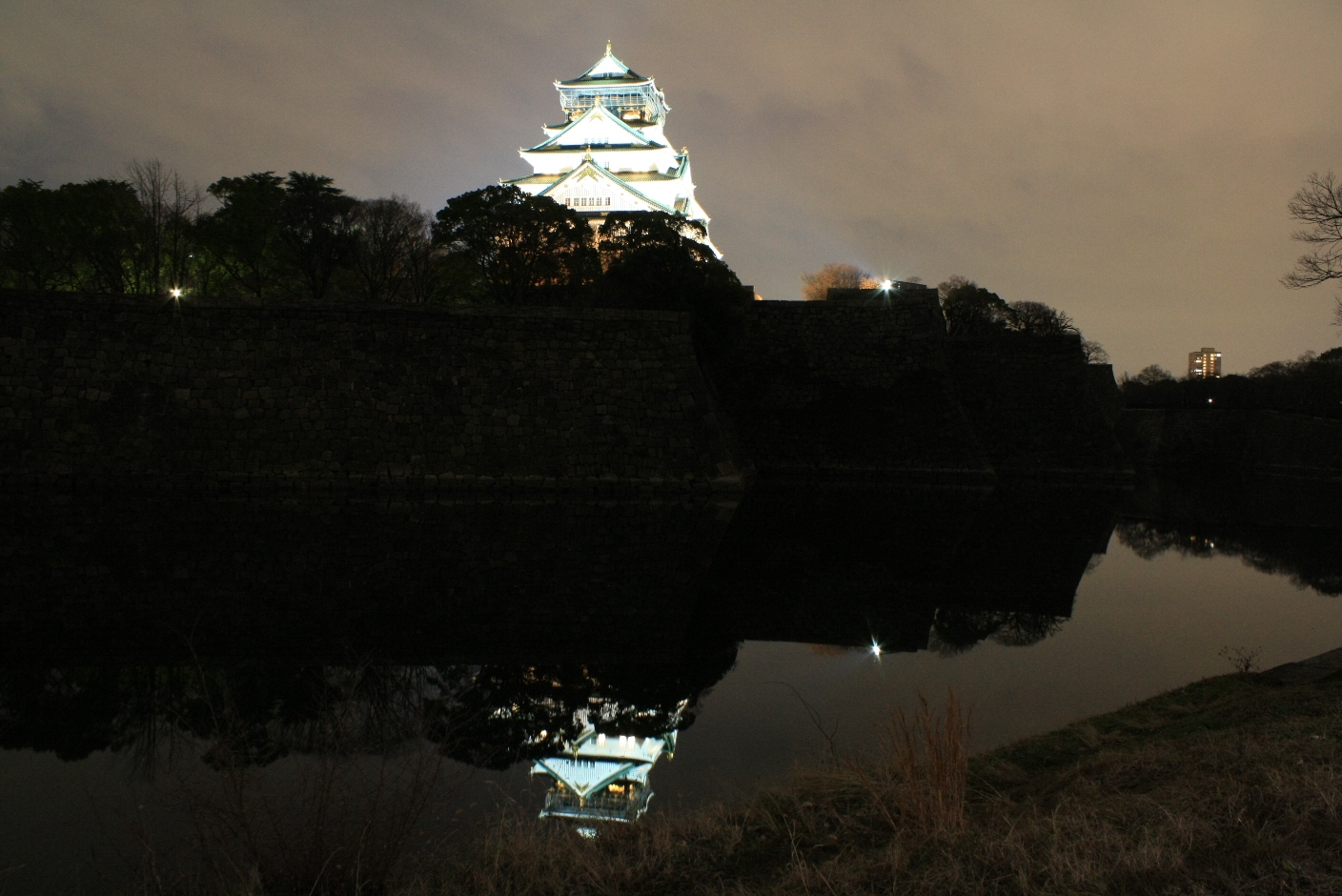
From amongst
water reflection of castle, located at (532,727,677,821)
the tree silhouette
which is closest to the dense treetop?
the tree silhouette

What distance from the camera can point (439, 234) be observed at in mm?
24547

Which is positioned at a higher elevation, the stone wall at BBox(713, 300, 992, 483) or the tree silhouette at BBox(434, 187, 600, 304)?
the tree silhouette at BBox(434, 187, 600, 304)

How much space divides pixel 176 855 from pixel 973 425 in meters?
25.4

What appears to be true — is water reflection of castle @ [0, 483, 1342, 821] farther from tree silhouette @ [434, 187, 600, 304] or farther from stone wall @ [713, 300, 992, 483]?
tree silhouette @ [434, 187, 600, 304]

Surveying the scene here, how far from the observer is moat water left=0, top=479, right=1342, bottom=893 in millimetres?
3330

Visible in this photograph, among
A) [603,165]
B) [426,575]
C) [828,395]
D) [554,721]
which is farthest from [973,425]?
[603,165]

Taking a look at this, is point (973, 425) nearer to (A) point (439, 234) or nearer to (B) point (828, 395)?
(B) point (828, 395)

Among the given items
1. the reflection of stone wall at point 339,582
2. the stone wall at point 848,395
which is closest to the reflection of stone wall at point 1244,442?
the stone wall at point 848,395

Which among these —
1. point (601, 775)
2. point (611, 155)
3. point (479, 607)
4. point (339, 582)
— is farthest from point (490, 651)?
point (611, 155)

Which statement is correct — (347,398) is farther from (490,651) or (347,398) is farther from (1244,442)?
(1244,442)

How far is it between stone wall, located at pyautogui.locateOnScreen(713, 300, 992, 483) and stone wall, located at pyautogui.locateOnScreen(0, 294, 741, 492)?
644 centimetres

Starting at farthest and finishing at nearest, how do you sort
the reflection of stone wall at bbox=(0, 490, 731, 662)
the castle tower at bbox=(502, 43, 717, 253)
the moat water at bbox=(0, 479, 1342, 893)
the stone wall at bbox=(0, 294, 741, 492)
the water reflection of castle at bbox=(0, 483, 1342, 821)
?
the castle tower at bbox=(502, 43, 717, 253)
the stone wall at bbox=(0, 294, 741, 492)
the reflection of stone wall at bbox=(0, 490, 731, 662)
the water reflection of castle at bbox=(0, 483, 1342, 821)
the moat water at bbox=(0, 479, 1342, 893)

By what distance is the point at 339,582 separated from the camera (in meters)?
7.56

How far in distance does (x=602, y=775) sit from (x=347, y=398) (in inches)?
552
